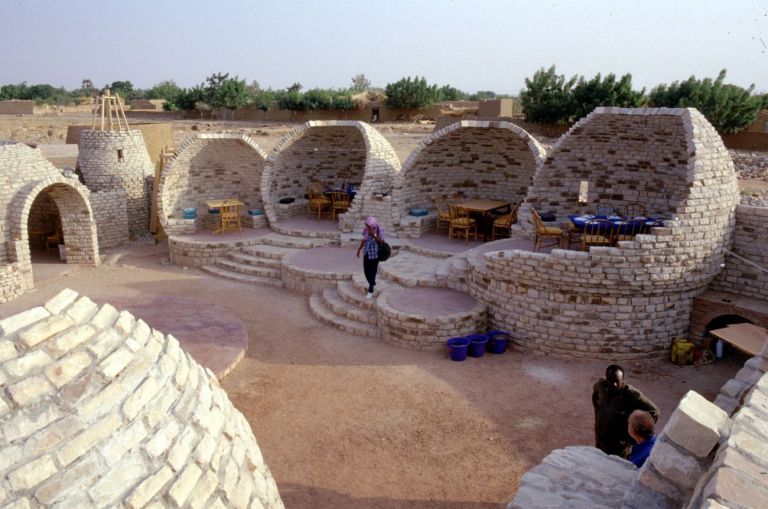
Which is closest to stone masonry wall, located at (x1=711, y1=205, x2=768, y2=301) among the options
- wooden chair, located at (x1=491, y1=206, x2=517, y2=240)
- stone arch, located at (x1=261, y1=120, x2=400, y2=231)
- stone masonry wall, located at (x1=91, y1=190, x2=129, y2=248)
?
wooden chair, located at (x1=491, y1=206, x2=517, y2=240)

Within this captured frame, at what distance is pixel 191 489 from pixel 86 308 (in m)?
1.12

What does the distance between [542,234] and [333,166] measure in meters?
8.39

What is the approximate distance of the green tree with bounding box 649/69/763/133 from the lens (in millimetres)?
24891

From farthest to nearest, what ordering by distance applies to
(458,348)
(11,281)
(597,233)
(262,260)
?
(262,260) → (11,281) → (597,233) → (458,348)

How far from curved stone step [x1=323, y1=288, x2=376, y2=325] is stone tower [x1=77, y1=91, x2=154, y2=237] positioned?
758 centimetres

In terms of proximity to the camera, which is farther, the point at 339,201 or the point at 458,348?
the point at 339,201

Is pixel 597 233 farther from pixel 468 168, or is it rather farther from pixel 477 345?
pixel 468 168

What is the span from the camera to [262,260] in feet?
44.7

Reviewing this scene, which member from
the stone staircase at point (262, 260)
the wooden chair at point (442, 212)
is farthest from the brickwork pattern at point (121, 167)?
the wooden chair at point (442, 212)

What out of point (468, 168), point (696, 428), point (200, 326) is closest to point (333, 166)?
point (468, 168)

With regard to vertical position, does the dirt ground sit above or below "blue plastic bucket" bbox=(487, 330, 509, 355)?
below

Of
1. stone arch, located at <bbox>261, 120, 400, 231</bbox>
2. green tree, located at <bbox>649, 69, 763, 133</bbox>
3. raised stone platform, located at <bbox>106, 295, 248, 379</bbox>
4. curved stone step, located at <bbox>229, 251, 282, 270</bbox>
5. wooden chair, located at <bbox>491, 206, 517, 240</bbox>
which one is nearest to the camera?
raised stone platform, located at <bbox>106, 295, 248, 379</bbox>

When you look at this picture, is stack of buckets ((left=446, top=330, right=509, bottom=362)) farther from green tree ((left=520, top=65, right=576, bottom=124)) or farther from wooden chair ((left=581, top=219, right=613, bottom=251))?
green tree ((left=520, top=65, right=576, bottom=124))

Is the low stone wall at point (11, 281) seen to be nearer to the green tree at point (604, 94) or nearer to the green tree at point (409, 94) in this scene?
the green tree at point (604, 94)
